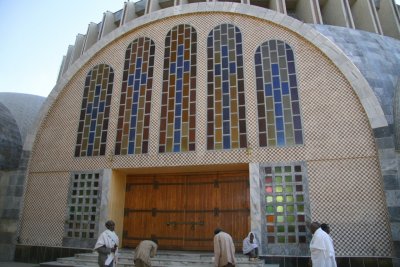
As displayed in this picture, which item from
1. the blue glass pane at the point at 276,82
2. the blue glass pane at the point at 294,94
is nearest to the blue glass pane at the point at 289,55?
the blue glass pane at the point at 276,82

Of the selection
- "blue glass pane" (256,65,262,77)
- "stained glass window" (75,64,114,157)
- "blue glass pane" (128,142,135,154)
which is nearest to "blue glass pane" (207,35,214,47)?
"blue glass pane" (256,65,262,77)

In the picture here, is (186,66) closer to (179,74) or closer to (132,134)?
(179,74)

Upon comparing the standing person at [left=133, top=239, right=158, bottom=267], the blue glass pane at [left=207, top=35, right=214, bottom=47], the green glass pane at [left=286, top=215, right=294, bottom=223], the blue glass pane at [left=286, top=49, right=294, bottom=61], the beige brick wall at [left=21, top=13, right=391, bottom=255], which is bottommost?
the standing person at [left=133, top=239, right=158, bottom=267]

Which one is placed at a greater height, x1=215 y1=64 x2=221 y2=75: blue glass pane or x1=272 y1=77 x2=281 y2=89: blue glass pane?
x1=215 y1=64 x2=221 y2=75: blue glass pane

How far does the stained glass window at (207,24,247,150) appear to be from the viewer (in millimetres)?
9945

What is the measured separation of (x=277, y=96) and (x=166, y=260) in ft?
19.0

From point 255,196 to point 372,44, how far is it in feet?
24.1

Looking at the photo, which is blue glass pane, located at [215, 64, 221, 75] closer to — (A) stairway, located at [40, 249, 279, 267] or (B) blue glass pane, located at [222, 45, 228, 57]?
(B) blue glass pane, located at [222, 45, 228, 57]

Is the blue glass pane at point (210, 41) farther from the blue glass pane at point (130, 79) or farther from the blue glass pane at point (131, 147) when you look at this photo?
the blue glass pane at point (131, 147)

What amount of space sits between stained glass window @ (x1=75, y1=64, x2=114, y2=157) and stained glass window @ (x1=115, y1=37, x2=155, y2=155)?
0.61 metres

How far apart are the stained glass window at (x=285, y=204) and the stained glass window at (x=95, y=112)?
5.79m

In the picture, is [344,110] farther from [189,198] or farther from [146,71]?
[146,71]

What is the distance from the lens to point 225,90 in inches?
411

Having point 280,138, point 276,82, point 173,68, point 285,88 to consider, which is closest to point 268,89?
point 276,82
